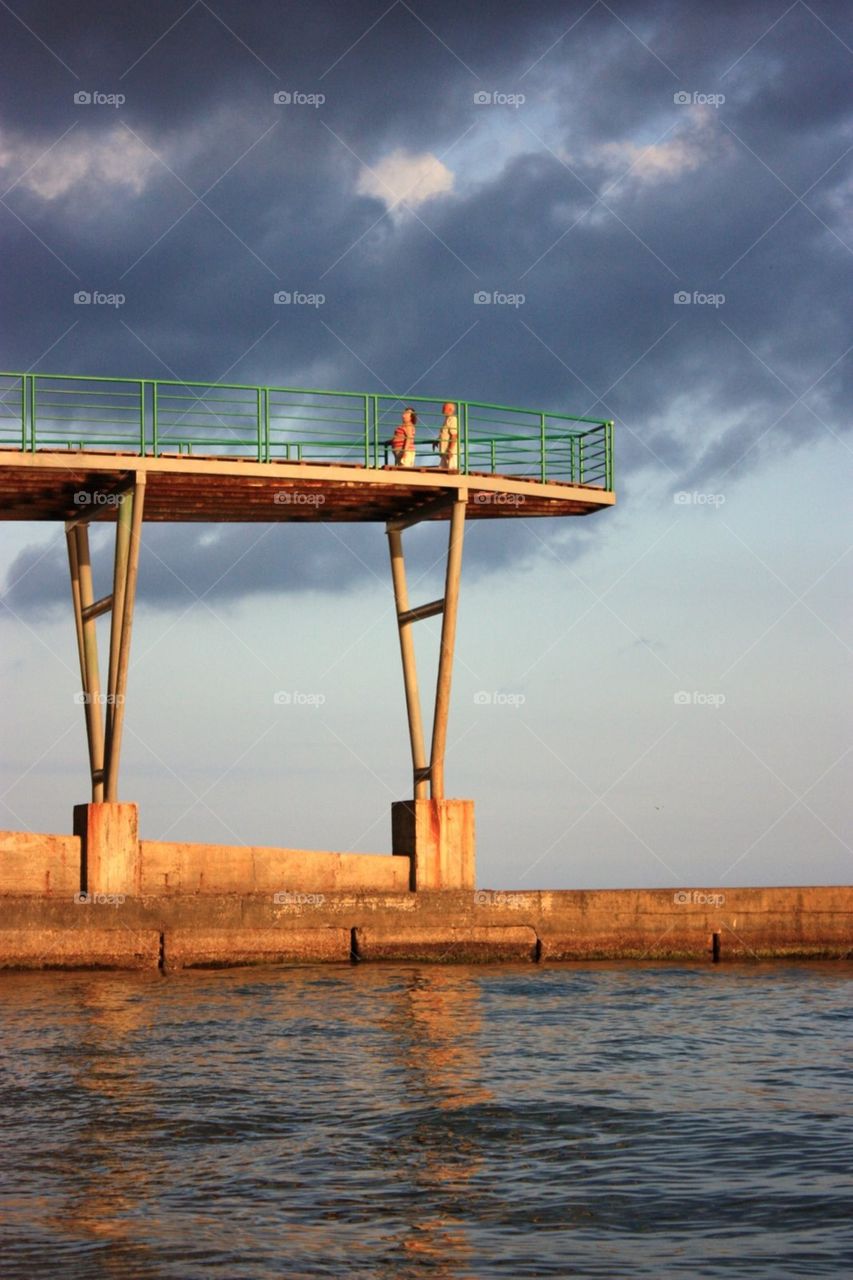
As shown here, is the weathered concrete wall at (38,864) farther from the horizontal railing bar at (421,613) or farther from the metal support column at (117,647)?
the horizontal railing bar at (421,613)

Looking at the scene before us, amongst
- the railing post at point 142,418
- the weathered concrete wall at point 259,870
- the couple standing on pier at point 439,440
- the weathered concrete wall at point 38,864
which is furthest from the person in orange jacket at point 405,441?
the weathered concrete wall at point 38,864

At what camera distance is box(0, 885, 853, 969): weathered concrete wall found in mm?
23312

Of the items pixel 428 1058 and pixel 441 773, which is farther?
pixel 441 773

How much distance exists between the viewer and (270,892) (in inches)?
989

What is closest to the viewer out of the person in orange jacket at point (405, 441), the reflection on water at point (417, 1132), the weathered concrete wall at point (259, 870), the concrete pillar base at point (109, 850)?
the reflection on water at point (417, 1132)

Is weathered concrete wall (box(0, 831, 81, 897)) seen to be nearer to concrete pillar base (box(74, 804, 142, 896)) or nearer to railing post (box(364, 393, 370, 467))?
concrete pillar base (box(74, 804, 142, 896))

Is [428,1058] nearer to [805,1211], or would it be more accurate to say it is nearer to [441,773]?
[805,1211]

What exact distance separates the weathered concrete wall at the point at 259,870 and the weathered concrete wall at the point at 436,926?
331 mm

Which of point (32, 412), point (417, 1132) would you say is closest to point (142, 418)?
point (32, 412)

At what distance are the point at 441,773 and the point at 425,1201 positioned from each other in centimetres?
1677

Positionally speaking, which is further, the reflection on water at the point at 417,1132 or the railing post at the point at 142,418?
the railing post at the point at 142,418

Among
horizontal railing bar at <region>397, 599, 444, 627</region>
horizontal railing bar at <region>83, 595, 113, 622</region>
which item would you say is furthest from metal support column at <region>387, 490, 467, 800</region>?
horizontal railing bar at <region>83, 595, 113, 622</region>

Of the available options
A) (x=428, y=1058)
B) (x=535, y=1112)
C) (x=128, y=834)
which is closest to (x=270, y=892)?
(x=128, y=834)

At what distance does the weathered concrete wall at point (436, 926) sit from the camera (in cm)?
2331
